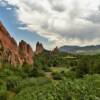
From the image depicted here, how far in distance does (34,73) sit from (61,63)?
2982 inches

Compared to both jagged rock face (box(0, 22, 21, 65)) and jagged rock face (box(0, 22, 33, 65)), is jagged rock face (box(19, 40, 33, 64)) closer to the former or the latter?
jagged rock face (box(0, 22, 33, 65))

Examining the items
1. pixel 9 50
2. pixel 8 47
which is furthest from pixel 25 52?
pixel 9 50

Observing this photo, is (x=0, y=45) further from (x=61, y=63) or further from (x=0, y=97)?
(x=0, y=97)

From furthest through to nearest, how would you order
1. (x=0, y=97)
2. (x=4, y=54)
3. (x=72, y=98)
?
1. (x=4, y=54)
2. (x=0, y=97)
3. (x=72, y=98)

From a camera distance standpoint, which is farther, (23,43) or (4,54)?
(23,43)

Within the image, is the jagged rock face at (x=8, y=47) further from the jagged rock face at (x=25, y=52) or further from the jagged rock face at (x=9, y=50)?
the jagged rock face at (x=25, y=52)

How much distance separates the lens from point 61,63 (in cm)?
18125

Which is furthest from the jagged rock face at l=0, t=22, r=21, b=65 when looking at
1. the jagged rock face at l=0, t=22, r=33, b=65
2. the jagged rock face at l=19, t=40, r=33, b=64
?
the jagged rock face at l=19, t=40, r=33, b=64

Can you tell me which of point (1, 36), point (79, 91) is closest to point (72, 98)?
point (79, 91)

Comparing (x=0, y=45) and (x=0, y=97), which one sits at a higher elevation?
(x=0, y=45)

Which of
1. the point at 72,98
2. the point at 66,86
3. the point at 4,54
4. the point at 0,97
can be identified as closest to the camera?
the point at 72,98

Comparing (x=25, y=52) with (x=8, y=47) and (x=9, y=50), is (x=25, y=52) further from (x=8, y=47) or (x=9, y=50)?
(x=9, y=50)

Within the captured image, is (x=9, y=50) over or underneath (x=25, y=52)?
underneath

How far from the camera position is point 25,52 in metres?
180
